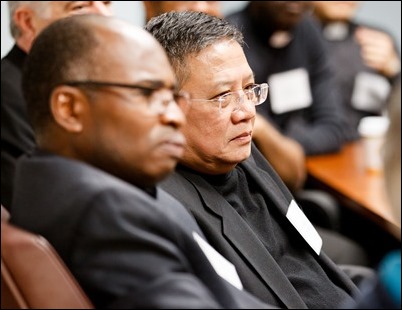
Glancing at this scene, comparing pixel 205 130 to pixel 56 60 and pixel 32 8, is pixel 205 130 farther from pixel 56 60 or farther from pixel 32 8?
pixel 32 8

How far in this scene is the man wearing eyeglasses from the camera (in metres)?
1.90

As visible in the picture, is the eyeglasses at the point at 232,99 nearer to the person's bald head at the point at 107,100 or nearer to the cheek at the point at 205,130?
the cheek at the point at 205,130

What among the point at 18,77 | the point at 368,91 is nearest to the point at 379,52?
the point at 368,91

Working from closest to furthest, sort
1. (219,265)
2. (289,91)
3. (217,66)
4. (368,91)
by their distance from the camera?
(219,265), (217,66), (289,91), (368,91)

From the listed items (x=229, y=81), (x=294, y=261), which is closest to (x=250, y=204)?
(x=294, y=261)

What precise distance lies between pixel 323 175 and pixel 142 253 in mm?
2462

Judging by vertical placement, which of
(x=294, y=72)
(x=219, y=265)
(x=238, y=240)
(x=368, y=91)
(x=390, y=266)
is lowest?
(x=368, y=91)

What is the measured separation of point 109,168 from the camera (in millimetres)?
1319

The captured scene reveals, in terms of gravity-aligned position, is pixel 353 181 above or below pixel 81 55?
below

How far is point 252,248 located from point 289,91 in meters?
2.35

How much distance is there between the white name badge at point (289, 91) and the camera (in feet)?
13.2

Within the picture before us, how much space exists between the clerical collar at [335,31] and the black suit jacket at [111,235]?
3413 mm

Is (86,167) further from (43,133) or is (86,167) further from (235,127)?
(235,127)

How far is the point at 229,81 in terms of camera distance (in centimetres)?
192
